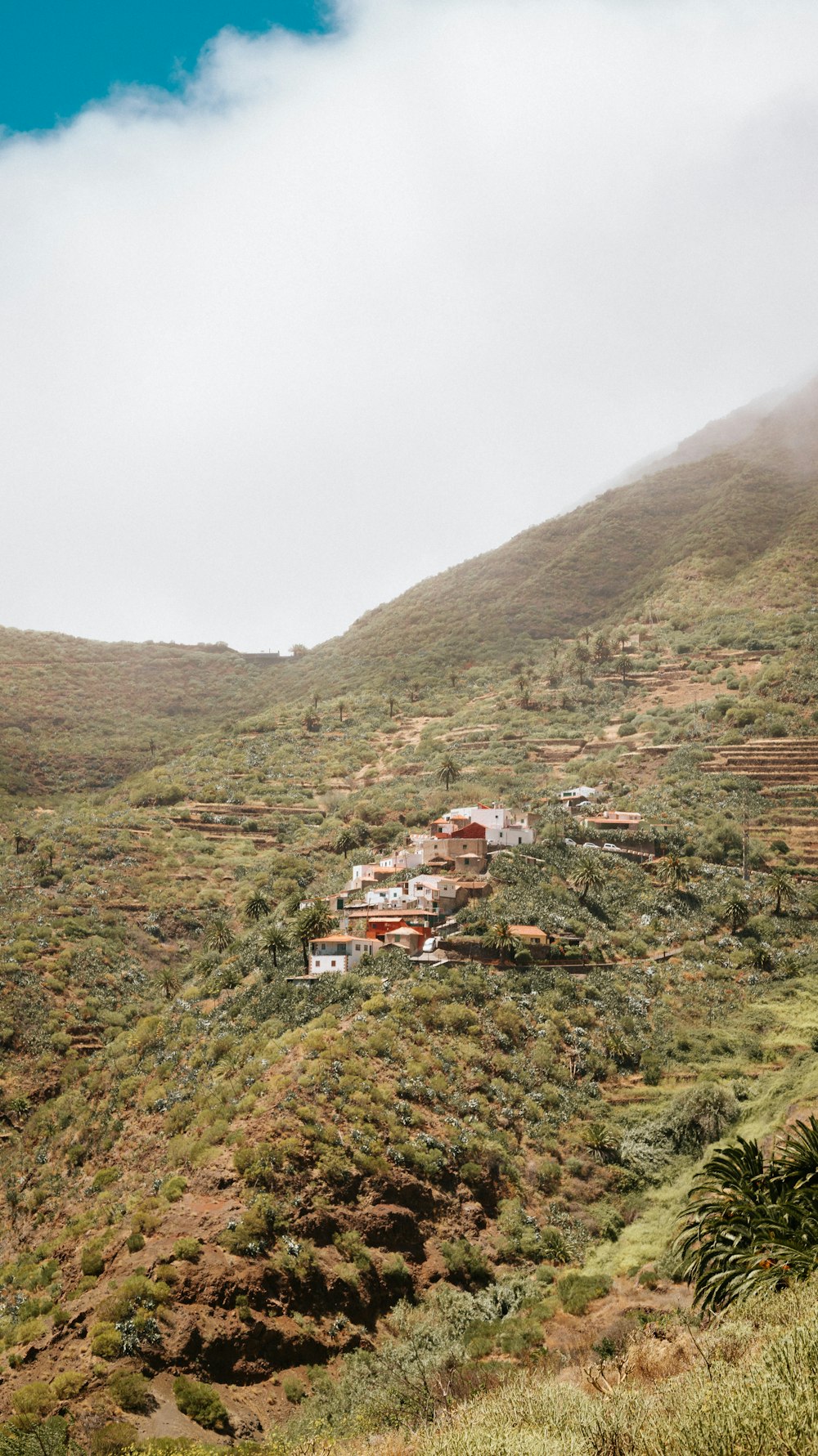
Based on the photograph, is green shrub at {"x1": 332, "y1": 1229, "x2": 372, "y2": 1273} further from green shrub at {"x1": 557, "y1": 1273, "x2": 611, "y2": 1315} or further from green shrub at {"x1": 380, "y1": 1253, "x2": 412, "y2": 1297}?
green shrub at {"x1": 557, "y1": 1273, "x2": 611, "y2": 1315}

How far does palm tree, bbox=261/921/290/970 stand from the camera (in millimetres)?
43031

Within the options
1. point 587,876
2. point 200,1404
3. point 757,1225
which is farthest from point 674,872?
point 200,1404

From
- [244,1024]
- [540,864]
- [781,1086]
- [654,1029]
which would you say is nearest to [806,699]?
[540,864]

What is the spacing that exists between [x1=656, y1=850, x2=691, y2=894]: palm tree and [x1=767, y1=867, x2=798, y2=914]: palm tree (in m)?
4.24

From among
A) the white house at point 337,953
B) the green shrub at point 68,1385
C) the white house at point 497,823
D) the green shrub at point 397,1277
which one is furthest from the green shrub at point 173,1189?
the white house at point 497,823

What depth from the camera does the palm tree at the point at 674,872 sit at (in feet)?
163

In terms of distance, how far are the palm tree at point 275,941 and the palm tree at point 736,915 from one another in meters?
22.1

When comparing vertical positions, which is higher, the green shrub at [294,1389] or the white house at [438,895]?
the white house at [438,895]

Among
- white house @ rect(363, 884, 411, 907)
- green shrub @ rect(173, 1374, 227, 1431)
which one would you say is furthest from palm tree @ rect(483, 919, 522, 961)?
green shrub @ rect(173, 1374, 227, 1431)

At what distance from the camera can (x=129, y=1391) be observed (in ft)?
72.2

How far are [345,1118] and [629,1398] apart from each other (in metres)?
19.0

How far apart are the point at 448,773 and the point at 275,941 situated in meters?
28.8

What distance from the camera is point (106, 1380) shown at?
22266mm

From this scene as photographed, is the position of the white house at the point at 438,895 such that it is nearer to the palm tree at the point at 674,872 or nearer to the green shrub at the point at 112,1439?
the palm tree at the point at 674,872
